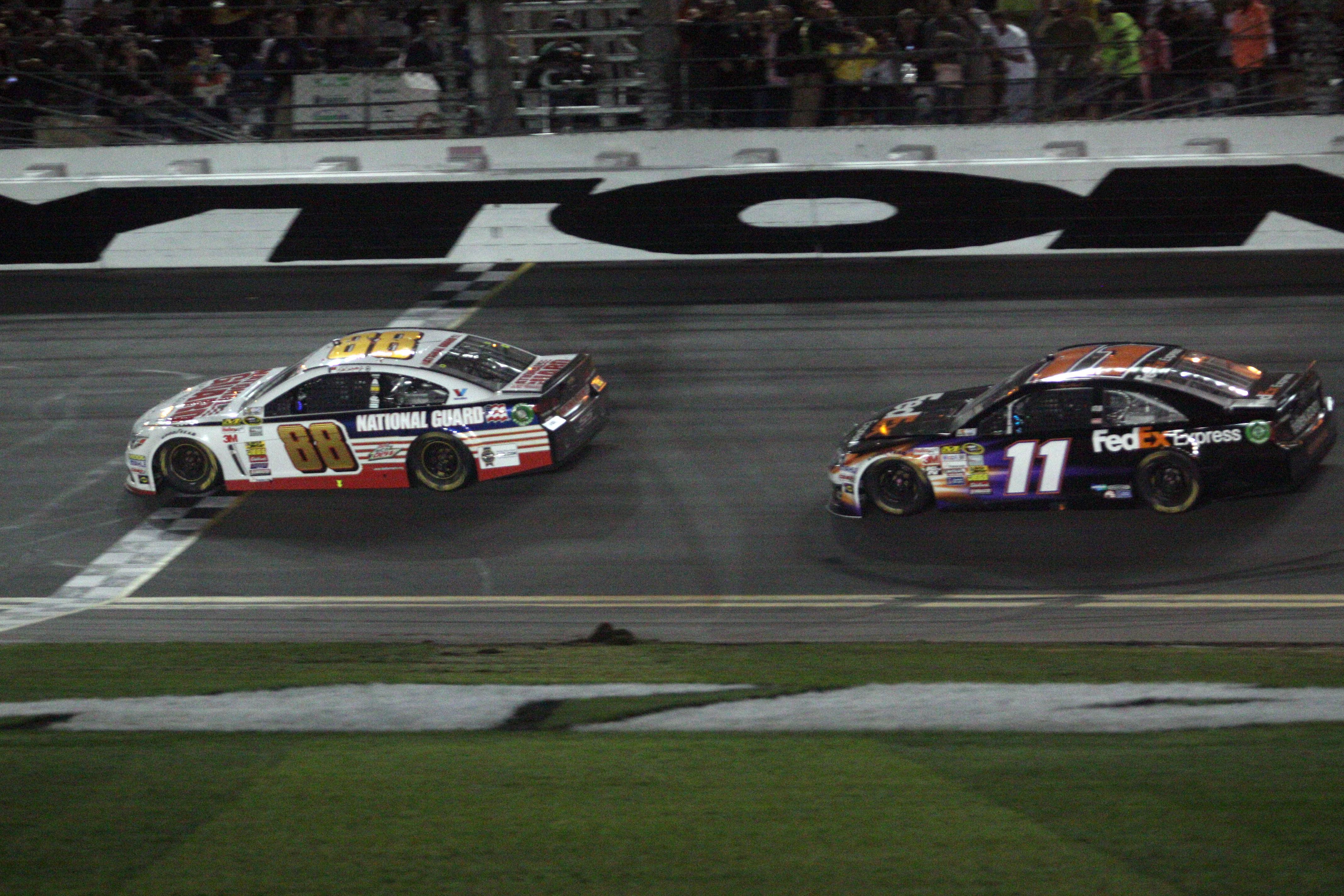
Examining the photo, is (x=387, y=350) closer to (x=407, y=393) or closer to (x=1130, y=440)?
(x=407, y=393)

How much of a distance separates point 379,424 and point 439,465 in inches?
23.6

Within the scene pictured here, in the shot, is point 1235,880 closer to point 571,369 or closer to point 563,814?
point 563,814

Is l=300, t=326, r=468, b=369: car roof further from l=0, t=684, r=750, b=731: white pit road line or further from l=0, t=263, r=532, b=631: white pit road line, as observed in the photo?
l=0, t=684, r=750, b=731: white pit road line

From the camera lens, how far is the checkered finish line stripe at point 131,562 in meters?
10.7

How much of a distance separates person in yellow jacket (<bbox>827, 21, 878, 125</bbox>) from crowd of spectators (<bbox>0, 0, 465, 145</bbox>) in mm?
4947

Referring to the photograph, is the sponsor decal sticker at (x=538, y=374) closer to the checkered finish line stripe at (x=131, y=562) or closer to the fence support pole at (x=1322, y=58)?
the checkered finish line stripe at (x=131, y=562)

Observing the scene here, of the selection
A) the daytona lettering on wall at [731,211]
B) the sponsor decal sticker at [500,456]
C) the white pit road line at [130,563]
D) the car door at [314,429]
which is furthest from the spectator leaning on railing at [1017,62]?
the white pit road line at [130,563]

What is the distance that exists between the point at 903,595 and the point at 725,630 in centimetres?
130

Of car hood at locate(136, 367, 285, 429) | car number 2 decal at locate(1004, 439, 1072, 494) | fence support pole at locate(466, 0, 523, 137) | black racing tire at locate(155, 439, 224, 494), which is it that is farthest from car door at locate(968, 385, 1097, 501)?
fence support pole at locate(466, 0, 523, 137)

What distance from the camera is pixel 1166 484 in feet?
35.0

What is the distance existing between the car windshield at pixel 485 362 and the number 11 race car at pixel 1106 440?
2.96 meters

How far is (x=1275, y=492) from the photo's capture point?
10781mm

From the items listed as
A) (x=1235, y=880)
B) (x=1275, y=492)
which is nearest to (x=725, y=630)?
(x=1275, y=492)

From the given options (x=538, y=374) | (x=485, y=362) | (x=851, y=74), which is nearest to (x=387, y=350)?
(x=485, y=362)
